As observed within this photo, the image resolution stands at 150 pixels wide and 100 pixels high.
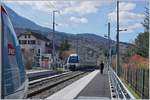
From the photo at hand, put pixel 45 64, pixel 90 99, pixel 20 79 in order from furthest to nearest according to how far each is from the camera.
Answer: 1. pixel 45 64
2. pixel 90 99
3. pixel 20 79

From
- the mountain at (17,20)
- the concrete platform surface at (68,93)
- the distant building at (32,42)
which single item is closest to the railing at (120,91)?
the concrete platform surface at (68,93)

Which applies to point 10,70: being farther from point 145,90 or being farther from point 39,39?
point 39,39

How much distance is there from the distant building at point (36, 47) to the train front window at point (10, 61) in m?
77.1

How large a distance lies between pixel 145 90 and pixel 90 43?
166553 mm

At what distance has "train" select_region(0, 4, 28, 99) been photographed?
5.62 meters

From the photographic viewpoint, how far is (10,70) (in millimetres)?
6059

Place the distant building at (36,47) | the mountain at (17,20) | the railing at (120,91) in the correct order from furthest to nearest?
the distant building at (36,47), the mountain at (17,20), the railing at (120,91)

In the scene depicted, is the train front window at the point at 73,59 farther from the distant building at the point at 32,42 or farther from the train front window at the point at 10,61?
the train front window at the point at 10,61

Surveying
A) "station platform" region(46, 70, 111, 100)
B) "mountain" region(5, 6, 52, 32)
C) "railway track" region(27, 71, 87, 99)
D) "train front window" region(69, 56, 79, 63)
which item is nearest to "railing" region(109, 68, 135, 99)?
"station platform" region(46, 70, 111, 100)

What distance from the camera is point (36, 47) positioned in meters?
123

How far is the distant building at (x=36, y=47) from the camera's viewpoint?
3458 inches

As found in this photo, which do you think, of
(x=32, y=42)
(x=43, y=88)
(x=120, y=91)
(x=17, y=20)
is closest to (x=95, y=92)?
(x=43, y=88)

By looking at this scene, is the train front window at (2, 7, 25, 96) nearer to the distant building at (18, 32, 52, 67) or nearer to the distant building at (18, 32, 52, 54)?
the distant building at (18, 32, 52, 67)

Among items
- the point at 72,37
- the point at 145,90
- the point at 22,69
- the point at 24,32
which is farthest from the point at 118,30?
the point at 72,37
